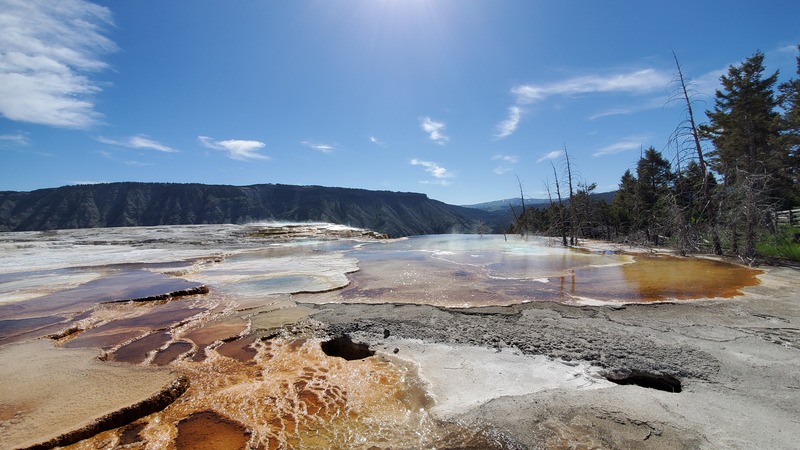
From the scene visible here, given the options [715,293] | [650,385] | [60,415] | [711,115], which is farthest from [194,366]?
[711,115]

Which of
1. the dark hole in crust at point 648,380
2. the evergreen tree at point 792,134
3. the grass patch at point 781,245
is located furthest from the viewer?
the evergreen tree at point 792,134

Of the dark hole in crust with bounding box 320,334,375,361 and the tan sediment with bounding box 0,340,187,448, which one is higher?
the tan sediment with bounding box 0,340,187,448

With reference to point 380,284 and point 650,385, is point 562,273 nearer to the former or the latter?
point 380,284

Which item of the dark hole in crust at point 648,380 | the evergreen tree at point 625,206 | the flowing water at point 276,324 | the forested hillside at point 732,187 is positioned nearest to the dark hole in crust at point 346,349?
the flowing water at point 276,324

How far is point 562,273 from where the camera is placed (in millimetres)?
12492

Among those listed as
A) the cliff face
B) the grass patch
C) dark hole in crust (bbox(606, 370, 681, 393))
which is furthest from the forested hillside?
the cliff face

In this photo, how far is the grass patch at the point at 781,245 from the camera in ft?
39.6

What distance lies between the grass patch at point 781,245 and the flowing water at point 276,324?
2000mm

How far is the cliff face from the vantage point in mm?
92375

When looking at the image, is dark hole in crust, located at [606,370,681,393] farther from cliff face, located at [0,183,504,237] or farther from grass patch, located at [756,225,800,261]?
cliff face, located at [0,183,504,237]

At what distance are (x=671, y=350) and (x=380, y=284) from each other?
25.6 ft

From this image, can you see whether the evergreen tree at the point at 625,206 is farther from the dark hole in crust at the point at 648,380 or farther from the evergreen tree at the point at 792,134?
the dark hole in crust at the point at 648,380

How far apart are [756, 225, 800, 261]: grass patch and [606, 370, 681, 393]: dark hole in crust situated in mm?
12050

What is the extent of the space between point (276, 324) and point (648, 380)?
6.44m
